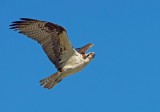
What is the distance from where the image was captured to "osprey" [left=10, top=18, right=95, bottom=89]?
221 feet

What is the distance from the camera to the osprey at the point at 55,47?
221 feet

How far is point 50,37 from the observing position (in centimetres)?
6781

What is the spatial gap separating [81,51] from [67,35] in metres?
1.84

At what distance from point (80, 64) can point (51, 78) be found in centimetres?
85

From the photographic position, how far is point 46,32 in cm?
6775

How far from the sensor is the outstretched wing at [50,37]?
67500 millimetres

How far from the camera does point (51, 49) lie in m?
68.0

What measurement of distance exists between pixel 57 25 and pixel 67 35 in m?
0.37

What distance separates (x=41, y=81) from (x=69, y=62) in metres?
0.94

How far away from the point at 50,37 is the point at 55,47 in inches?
13.6

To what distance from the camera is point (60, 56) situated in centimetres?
6825

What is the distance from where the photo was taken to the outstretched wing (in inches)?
2657

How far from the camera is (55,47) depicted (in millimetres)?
68000
